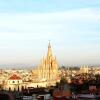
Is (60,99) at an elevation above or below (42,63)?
below

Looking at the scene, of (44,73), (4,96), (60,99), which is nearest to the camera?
(4,96)

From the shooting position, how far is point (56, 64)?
339 ft

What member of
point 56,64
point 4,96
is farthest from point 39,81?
point 4,96

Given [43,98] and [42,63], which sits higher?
[42,63]

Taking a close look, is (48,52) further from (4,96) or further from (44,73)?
(4,96)

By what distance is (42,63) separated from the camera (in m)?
106

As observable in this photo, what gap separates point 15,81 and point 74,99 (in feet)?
191

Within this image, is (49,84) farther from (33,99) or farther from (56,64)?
(33,99)

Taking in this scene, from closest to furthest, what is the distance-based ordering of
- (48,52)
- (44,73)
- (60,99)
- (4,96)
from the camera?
(4,96) → (60,99) → (48,52) → (44,73)

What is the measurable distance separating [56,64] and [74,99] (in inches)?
2280

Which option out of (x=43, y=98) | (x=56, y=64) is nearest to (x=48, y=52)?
(x=56, y=64)

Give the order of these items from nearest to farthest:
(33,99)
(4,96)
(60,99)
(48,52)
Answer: (4,96), (60,99), (33,99), (48,52)

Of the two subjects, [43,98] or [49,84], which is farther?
[49,84]

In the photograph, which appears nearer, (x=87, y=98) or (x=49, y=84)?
(x=87, y=98)
